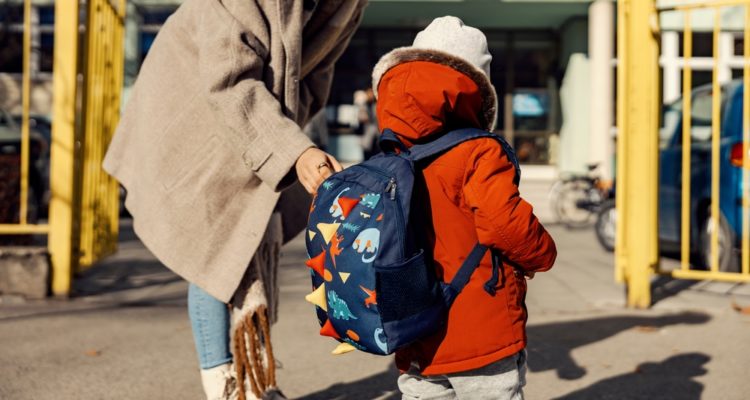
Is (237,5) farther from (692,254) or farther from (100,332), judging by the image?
(692,254)

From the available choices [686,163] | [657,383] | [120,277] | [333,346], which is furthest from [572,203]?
[657,383]

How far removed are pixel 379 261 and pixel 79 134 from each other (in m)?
4.67

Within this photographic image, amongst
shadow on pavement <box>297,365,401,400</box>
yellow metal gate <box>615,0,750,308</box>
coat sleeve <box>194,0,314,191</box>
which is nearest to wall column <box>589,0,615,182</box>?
yellow metal gate <box>615,0,750,308</box>

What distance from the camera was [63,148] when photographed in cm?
564

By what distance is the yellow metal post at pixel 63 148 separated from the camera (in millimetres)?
5621

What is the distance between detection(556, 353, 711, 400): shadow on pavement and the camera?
12.0 feet

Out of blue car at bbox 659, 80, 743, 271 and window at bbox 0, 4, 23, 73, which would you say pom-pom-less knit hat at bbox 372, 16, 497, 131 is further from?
window at bbox 0, 4, 23, 73

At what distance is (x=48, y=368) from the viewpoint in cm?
397

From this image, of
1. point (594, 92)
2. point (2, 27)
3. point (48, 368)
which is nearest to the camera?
point (48, 368)

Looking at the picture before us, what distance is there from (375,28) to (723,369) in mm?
15341

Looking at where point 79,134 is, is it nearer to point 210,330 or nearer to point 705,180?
point 210,330

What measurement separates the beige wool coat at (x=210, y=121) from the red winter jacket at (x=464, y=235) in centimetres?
63

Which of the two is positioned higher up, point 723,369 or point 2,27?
point 2,27

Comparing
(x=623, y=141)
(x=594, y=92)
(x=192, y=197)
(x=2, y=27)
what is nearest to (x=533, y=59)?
(x=594, y=92)
